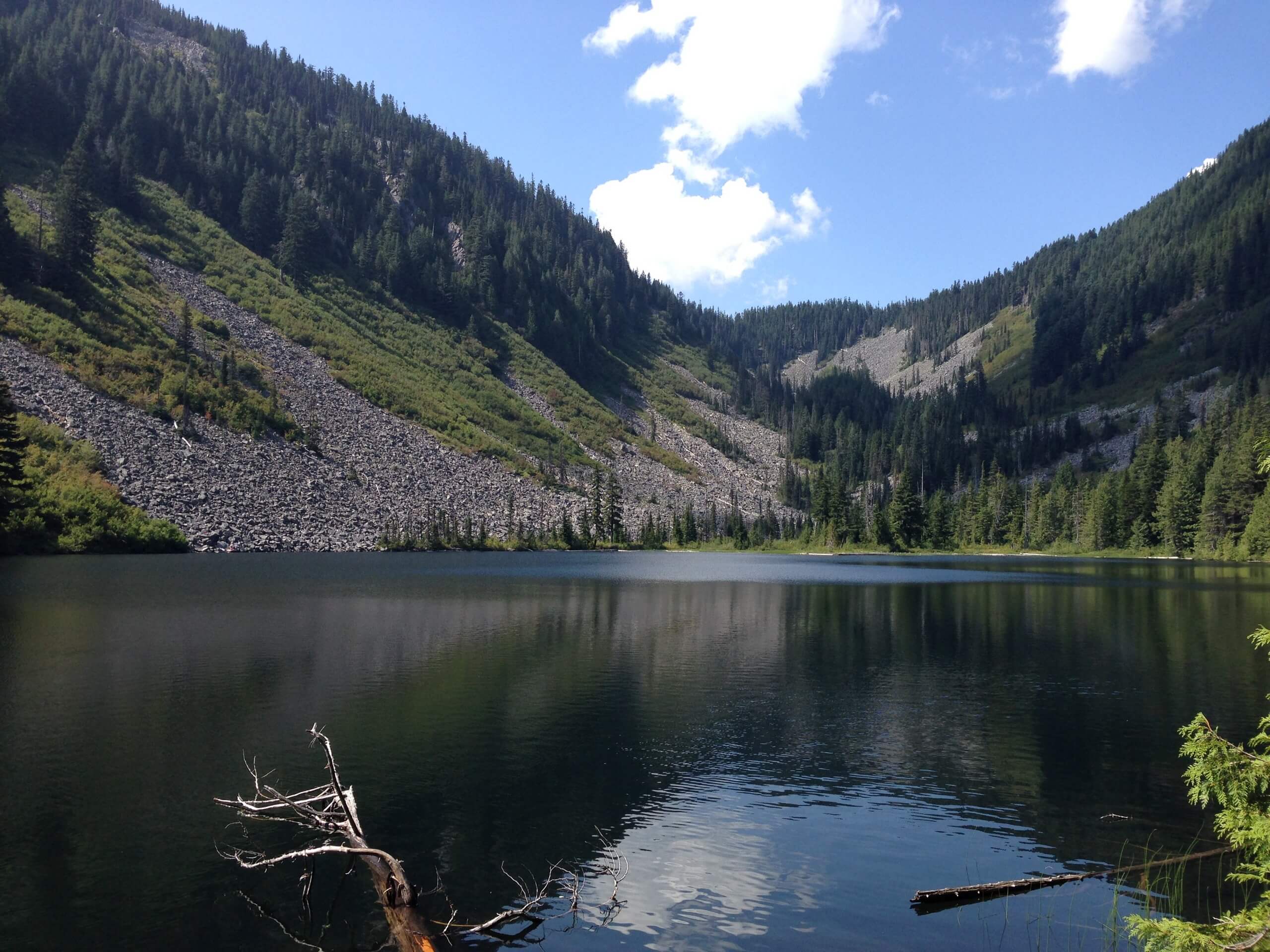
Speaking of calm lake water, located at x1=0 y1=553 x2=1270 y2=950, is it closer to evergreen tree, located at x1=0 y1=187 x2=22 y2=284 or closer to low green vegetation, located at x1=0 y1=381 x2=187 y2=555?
low green vegetation, located at x1=0 y1=381 x2=187 y2=555

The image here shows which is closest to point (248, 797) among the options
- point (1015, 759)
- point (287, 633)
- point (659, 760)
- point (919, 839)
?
point (659, 760)

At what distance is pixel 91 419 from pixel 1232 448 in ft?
621

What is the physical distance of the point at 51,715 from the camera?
26.9 m

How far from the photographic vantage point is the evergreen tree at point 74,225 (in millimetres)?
141000

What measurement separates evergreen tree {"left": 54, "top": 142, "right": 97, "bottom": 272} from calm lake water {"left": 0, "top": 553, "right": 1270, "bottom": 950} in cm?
11438

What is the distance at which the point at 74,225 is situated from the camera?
142m

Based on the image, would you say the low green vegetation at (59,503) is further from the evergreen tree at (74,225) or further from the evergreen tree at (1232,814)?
the evergreen tree at (1232,814)

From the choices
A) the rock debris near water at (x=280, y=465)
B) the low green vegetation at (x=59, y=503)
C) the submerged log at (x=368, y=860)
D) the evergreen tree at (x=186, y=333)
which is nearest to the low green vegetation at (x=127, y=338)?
the evergreen tree at (x=186, y=333)

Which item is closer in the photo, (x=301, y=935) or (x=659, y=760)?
(x=301, y=935)

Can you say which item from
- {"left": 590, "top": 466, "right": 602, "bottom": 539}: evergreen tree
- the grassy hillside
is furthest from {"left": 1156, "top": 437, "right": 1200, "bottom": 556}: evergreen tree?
the grassy hillside

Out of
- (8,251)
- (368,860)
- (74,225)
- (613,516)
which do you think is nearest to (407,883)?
(368,860)

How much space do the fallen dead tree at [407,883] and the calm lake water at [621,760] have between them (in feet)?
1.15

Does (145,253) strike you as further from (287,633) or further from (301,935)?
(301,935)

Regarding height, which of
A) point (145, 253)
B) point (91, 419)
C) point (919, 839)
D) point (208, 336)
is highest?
point (145, 253)
